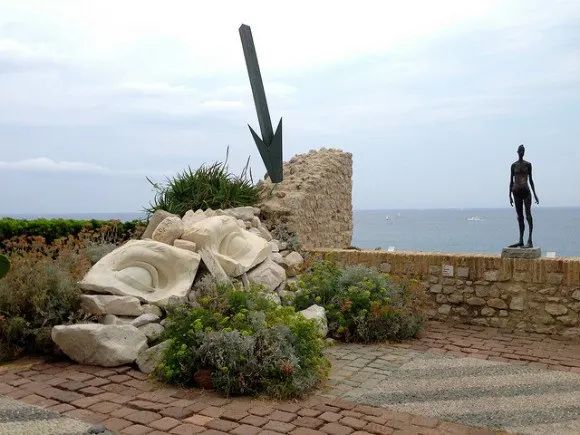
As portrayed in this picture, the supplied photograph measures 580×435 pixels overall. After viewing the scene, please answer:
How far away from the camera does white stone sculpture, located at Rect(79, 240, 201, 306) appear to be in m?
5.79

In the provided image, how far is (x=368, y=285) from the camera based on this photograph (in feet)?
22.0

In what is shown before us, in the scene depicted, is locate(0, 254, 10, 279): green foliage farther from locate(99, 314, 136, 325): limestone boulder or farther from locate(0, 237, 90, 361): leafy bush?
locate(99, 314, 136, 325): limestone boulder

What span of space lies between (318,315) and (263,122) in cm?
524

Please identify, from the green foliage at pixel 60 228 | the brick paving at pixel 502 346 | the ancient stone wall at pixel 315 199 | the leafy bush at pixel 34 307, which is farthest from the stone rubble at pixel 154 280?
the green foliage at pixel 60 228

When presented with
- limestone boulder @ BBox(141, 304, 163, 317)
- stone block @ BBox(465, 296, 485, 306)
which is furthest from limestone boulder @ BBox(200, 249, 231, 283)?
stone block @ BBox(465, 296, 485, 306)

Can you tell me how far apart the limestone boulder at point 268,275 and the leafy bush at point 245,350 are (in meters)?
1.44

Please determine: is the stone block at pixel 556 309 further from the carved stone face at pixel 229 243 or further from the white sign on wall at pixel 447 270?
the carved stone face at pixel 229 243

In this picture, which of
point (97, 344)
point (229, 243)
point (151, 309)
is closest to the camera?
point (97, 344)

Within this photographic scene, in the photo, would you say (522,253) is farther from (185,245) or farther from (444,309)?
(185,245)

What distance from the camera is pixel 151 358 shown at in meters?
5.04

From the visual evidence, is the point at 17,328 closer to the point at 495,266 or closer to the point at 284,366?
the point at 284,366

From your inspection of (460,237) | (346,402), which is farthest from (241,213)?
(460,237)

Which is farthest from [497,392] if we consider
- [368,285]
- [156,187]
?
[156,187]

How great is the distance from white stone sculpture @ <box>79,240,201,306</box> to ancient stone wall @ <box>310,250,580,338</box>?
2.95m
